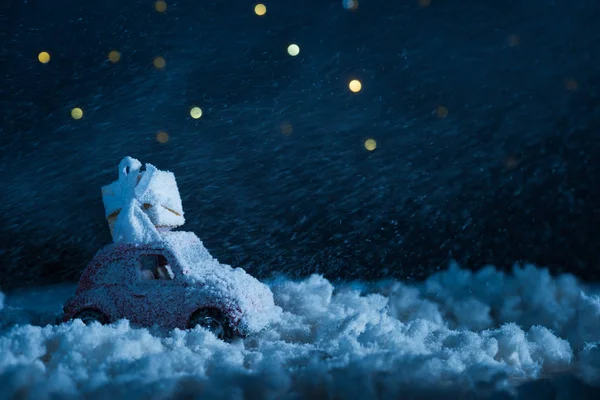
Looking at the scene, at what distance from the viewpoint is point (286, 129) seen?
1208 cm

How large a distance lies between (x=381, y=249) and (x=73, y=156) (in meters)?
5.75

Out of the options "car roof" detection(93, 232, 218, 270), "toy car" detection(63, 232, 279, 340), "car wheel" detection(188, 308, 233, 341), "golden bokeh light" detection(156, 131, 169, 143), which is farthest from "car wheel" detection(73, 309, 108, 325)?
"golden bokeh light" detection(156, 131, 169, 143)

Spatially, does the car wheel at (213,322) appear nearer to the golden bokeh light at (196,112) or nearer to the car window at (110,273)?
the car window at (110,273)

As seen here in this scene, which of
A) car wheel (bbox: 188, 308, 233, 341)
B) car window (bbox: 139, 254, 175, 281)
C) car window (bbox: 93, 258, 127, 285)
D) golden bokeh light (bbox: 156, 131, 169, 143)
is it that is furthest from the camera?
golden bokeh light (bbox: 156, 131, 169, 143)

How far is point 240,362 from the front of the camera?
575cm

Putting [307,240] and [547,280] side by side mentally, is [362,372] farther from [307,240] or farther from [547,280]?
[307,240]

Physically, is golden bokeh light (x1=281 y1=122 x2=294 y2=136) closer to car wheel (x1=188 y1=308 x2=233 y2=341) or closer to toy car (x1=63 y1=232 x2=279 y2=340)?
toy car (x1=63 y1=232 x2=279 y2=340)

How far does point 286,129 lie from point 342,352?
6.64 metres

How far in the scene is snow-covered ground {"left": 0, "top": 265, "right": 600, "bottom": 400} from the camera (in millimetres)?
4969

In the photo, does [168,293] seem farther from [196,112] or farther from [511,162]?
[511,162]

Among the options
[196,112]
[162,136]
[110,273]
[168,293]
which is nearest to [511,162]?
[196,112]

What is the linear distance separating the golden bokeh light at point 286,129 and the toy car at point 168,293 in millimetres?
4340

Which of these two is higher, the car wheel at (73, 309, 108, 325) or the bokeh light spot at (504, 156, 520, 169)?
the bokeh light spot at (504, 156, 520, 169)

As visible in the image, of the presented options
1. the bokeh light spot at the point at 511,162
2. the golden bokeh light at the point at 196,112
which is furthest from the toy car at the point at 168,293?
the bokeh light spot at the point at 511,162
